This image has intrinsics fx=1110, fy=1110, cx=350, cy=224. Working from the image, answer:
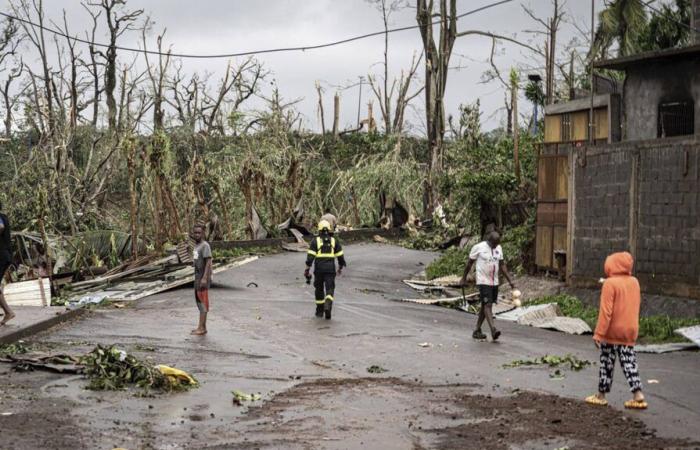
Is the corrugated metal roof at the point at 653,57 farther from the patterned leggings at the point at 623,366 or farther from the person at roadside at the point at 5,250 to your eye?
the person at roadside at the point at 5,250

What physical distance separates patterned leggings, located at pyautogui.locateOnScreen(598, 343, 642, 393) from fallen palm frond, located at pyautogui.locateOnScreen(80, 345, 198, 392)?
418cm

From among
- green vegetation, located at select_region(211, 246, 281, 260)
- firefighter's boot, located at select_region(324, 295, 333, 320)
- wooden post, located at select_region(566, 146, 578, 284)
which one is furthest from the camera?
green vegetation, located at select_region(211, 246, 281, 260)

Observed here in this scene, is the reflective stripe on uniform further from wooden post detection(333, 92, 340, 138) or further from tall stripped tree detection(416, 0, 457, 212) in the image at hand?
wooden post detection(333, 92, 340, 138)

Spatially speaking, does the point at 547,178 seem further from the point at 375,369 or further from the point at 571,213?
the point at 375,369

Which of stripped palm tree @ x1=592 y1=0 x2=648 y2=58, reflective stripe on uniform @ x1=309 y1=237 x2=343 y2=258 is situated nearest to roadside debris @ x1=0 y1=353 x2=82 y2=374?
reflective stripe on uniform @ x1=309 y1=237 x2=343 y2=258

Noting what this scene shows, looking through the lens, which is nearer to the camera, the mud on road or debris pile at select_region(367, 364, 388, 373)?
the mud on road

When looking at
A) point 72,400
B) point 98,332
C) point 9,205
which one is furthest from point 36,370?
point 9,205

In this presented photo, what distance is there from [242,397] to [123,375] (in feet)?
4.60

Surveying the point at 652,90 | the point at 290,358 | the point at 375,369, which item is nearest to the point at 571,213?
the point at 652,90

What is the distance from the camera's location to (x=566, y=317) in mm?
19672

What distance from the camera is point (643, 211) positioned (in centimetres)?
1925

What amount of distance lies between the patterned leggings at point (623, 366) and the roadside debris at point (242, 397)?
11.0ft

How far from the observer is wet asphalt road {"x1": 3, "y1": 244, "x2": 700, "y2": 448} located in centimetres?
943

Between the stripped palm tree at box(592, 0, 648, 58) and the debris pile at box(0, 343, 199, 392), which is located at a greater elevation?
the stripped palm tree at box(592, 0, 648, 58)
